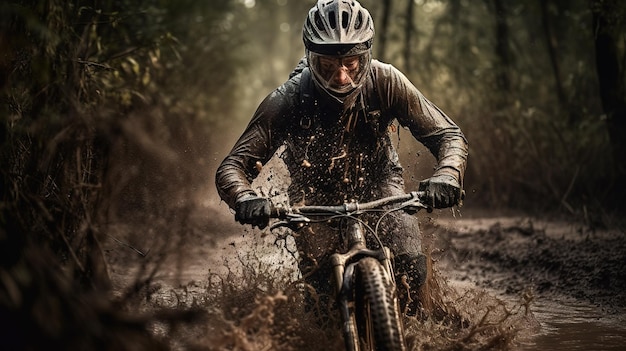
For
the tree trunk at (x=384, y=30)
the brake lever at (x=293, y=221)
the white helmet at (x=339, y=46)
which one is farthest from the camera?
the tree trunk at (x=384, y=30)

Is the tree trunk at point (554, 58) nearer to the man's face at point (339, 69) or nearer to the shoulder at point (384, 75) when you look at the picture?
the shoulder at point (384, 75)

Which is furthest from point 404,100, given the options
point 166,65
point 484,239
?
point 166,65

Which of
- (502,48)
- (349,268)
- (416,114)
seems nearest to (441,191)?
(349,268)

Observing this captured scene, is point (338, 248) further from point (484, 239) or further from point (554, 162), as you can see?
point (554, 162)

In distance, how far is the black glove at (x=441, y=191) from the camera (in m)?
4.27

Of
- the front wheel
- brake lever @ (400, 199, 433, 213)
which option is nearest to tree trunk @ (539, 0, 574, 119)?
brake lever @ (400, 199, 433, 213)

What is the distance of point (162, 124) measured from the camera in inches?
354

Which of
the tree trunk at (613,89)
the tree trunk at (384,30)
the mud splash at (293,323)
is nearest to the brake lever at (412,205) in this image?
the mud splash at (293,323)

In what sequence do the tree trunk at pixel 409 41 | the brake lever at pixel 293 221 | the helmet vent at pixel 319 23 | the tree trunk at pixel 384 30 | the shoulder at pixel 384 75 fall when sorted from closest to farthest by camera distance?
1. the brake lever at pixel 293 221
2. the helmet vent at pixel 319 23
3. the shoulder at pixel 384 75
4. the tree trunk at pixel 409 41
5. the tree trunk at pixel 384 30

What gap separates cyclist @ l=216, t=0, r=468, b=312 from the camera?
4996 millimetres

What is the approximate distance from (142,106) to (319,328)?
172 inches

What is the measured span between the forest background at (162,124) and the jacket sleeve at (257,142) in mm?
415

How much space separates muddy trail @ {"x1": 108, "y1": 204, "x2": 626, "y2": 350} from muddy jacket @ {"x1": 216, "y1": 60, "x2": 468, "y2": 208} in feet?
1.75

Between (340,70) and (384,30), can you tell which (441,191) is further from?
(384,30)
